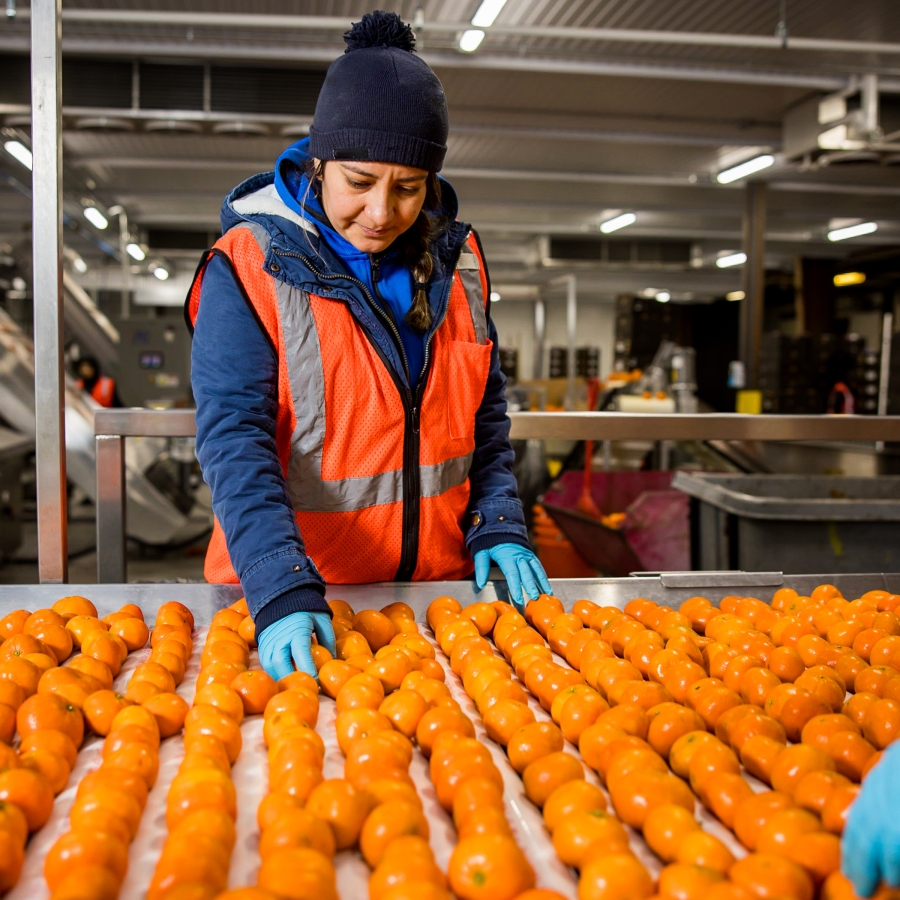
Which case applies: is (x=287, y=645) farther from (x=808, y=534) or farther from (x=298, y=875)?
(x=808, y=534)

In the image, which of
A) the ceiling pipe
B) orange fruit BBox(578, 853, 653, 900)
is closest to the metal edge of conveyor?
the ceiling pipe

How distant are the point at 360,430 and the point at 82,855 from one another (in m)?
1.05

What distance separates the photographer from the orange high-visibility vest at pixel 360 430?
5.74 feet

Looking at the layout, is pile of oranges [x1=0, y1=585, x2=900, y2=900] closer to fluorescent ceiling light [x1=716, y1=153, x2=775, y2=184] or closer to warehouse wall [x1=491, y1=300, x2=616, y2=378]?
fluorescent ceiling light [x1=716, y1=153, x2=775, y2=184]

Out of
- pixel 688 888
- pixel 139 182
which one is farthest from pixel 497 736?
pixel 139 182

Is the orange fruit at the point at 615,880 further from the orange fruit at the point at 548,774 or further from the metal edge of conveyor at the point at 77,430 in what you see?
the metal edge of conveyor at the point at 77,430

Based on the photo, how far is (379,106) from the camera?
5.48 feet

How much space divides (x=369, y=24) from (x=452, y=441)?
0.95 m

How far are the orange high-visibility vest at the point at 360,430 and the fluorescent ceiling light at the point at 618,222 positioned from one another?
13.3m

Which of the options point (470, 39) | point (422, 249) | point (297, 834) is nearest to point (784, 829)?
point (297, 834)

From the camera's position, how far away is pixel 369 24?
1762 mm

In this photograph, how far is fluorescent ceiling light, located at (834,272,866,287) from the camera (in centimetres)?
1924

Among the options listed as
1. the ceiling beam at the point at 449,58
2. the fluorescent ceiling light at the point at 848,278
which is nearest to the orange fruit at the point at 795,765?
the ceiling beam at the point at 449,58

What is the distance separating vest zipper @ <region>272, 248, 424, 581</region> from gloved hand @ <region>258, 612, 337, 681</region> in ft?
1.46
